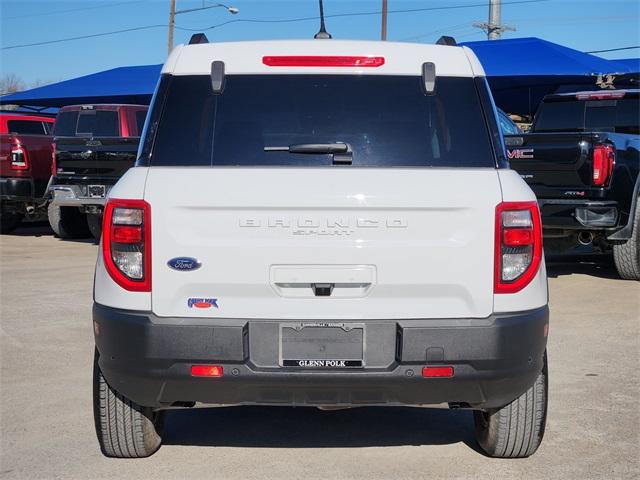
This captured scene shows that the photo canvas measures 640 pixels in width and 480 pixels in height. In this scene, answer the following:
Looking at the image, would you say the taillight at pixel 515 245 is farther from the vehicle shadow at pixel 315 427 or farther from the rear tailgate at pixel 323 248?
the vehicle shadow at pixel 315 427

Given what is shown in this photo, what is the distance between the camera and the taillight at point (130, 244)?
3.59m

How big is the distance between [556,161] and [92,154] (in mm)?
6940

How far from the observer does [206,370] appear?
3568mm

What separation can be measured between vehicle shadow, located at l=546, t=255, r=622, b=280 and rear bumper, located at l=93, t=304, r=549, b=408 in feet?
24.8

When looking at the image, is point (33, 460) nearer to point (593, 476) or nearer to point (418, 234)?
point (418, 234)

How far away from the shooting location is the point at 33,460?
4371mm

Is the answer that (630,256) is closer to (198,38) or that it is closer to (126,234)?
(198,38)

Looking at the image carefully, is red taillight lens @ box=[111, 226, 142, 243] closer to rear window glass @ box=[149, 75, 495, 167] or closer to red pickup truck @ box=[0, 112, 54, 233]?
rear window glass @ box=[149, 75, 495, 167]

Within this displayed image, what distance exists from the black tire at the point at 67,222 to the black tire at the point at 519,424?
12.3m

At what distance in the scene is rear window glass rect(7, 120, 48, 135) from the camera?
16.3 m

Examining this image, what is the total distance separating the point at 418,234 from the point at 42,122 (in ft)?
48.2

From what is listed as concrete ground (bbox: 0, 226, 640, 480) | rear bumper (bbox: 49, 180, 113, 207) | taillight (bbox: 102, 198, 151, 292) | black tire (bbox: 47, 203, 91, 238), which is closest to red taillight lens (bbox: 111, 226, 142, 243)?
taillight (bbox: 102, 198, 151, 292)

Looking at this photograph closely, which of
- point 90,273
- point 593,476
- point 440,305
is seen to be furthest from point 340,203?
point 90,273

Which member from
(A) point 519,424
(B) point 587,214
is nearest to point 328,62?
(A) point 519,424
